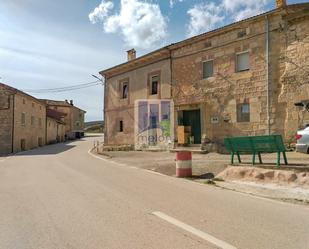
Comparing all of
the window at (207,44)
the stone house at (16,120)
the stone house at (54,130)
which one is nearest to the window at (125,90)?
the window at (207,44)

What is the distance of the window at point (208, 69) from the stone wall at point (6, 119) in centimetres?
2014

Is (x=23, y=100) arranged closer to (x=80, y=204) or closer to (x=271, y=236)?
(x=80, y=204)

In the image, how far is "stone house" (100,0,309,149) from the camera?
15797 mm

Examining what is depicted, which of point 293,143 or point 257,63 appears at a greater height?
point 257,63

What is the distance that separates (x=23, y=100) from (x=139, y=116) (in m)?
16.0

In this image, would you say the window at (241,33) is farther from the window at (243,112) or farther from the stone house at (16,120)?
the stone house at (16,120)

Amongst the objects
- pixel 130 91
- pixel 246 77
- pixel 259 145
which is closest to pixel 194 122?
pixel 246 77

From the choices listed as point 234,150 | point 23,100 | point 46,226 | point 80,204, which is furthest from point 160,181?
point 23,100

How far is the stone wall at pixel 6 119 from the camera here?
30.6m

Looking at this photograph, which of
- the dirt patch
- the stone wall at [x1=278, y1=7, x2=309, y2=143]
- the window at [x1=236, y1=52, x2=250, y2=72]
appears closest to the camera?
the dirt patch

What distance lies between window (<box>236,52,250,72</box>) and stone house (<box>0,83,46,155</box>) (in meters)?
22.5

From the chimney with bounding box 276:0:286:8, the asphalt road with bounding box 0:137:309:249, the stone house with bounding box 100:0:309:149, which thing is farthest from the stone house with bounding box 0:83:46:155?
the chimney with bounding box 276:0:286:8

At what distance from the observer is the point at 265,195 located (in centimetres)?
823

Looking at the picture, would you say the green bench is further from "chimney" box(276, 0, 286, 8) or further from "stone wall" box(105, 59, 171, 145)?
"stone wall" box(105, 59, 171, 145)
